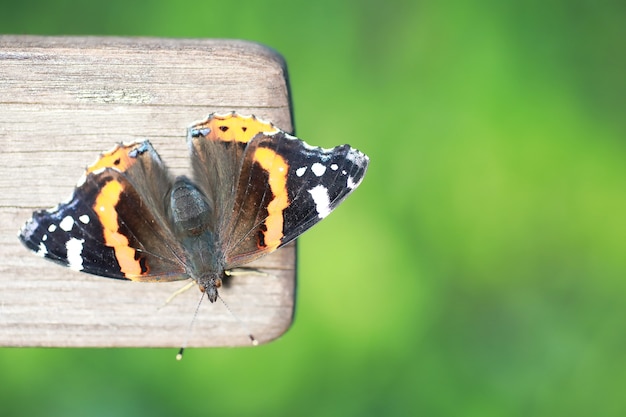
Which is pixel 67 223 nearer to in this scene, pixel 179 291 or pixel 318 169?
pixel 179 291

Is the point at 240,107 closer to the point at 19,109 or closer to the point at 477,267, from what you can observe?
the point at 19,109

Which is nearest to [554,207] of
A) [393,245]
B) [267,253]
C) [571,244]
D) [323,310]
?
[571,244]

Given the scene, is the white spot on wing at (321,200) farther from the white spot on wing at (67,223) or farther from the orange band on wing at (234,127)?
the white spot on wing at (67,223)

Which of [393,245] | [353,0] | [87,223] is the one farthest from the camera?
[353,0]

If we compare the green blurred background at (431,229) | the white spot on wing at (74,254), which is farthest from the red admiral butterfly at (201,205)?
the green blurred background at (431,229)

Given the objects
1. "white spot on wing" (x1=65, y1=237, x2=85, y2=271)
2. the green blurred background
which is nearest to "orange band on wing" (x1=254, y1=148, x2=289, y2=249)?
"white spot on wing" (x1=65, y1=237, x2=85, y2=271)

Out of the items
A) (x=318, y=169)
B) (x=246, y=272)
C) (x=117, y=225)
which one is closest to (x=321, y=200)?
(x=318, y=169)
